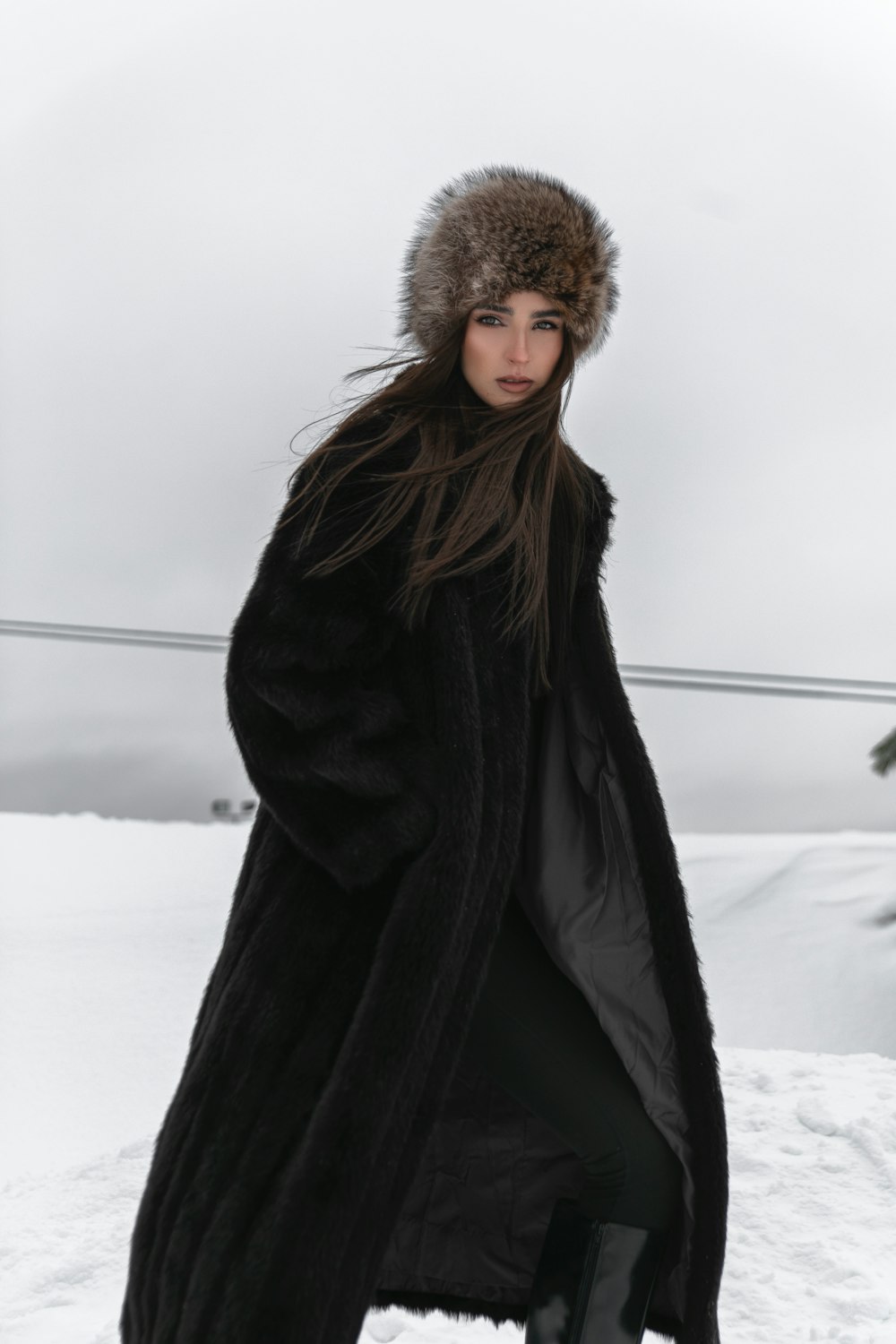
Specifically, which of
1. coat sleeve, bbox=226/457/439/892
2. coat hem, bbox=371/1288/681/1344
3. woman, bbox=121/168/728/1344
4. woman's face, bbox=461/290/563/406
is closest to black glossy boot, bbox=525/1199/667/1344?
woman, bbox=121/168/728/1344

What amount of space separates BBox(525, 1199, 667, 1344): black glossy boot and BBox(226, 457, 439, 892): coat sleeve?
1.65 feet

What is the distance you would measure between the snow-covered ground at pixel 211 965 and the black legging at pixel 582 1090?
0.75 m

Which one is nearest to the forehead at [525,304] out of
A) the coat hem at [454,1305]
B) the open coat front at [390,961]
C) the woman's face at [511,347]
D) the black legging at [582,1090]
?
the woman's face at [511,347]

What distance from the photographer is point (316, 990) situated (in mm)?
1467

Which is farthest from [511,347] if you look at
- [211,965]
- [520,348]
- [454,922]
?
[211,965]

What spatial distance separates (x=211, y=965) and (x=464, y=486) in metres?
2.68

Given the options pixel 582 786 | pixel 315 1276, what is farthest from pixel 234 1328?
pixel 582 786

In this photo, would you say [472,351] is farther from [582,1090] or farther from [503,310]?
[582,1090]

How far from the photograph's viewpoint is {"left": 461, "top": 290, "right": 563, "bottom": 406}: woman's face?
1.78 m

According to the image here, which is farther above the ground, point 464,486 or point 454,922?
point 464,486

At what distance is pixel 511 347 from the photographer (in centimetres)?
178

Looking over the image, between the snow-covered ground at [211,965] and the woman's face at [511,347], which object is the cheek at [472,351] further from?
the snow-covered ground at [211,965]

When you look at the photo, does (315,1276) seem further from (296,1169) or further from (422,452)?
(422,452)

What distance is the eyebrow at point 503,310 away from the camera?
5.84 feet
